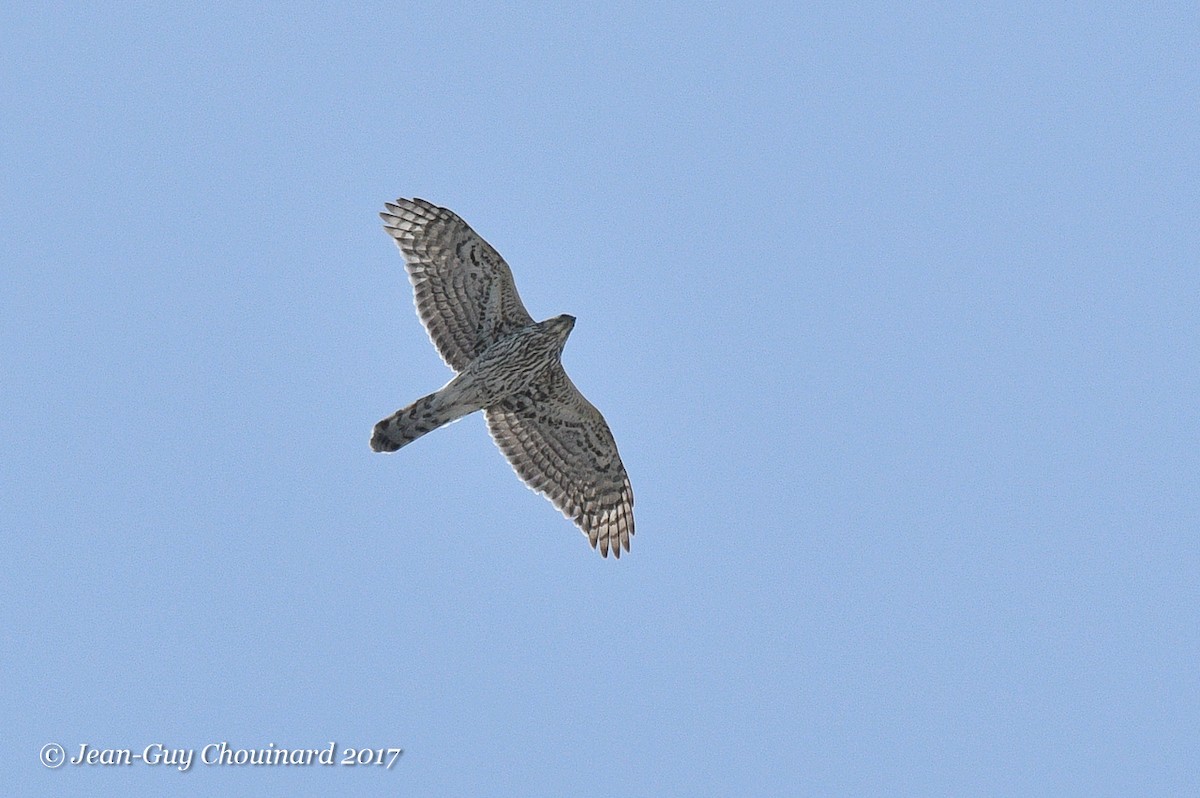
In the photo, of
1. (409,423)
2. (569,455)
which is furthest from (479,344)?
(569,455)

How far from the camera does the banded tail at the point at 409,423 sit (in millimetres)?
17016

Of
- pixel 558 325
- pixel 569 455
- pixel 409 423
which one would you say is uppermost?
pixel 558 325

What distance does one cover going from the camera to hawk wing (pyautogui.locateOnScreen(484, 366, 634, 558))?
18.3 m

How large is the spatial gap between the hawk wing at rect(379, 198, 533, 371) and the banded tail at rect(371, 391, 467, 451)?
0.69 meters

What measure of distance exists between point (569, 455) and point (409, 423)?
248 centimetres

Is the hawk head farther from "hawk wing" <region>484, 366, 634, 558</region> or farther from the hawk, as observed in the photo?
"hawk wing" <region>484, 366, 634, 558</region>

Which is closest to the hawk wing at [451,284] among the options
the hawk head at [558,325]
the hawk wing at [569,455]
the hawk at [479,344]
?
the hawk at [479,344]

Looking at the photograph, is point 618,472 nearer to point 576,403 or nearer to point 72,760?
point 576,403

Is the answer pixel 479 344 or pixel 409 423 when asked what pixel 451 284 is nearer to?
pixel 479 344

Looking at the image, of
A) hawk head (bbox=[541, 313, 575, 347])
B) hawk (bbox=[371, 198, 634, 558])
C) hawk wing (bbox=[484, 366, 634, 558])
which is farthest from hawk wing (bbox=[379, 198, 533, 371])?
hawk wing (bbox=[484, 366, 634, 558])

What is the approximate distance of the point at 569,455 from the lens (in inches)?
738

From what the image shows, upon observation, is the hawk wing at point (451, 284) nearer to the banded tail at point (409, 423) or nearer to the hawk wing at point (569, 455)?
the banded tail at point (409, 423)

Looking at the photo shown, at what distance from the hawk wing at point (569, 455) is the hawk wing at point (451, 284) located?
908 millimetres

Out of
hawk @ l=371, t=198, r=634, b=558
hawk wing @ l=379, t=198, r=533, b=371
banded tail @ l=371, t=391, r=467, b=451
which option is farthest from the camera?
hawk wing @ l=379, t=198, r=533, b=371
